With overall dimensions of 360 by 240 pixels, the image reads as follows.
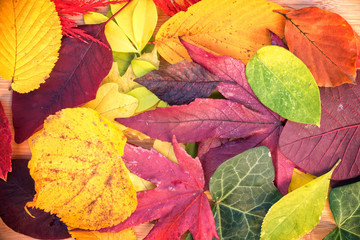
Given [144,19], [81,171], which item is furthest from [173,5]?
[81,171]

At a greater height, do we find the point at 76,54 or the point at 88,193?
the point at 76,54

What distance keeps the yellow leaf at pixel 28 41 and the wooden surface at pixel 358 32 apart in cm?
5

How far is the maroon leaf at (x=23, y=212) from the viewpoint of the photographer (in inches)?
19.9

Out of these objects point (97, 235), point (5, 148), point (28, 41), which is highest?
point (28, 41)

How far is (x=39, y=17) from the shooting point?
48 cm

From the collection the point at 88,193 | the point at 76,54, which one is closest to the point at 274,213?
the point at 88,193

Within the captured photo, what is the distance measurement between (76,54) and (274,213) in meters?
0.37

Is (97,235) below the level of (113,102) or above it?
below

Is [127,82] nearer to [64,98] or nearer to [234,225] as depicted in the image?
[64,98]

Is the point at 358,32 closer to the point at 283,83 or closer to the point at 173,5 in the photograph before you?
the point at 283,83

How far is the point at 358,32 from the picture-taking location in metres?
0.53

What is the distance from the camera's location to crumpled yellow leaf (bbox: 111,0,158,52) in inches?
20.0

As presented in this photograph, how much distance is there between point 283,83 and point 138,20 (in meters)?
0.24

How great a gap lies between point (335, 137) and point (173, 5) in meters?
0.32
